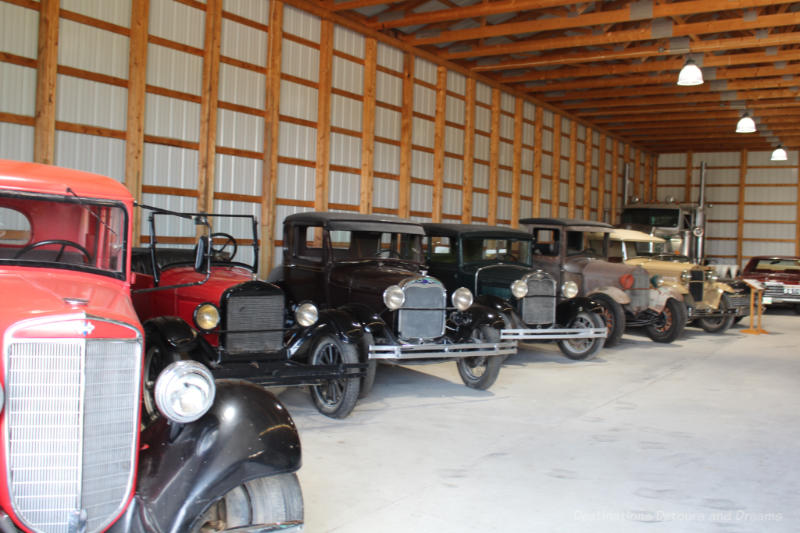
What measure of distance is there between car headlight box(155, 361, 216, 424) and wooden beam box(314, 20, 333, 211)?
785 cm

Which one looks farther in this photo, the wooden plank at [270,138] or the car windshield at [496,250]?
the wooden plank at [270,138]

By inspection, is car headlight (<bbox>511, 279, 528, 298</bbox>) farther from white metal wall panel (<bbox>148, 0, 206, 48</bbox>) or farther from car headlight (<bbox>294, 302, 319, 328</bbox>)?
white metal wall panel (<bbox>148, 0, 206, 48</bbox>)

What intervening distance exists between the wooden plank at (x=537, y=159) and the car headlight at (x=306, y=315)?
11.4 metres

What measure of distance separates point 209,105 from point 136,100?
1082mm

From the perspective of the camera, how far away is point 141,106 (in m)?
7.91

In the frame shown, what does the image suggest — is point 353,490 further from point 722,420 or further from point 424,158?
point 424,158

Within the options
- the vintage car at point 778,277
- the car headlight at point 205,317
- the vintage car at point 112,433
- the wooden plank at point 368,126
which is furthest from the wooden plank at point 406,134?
the vintage car at point 112,433

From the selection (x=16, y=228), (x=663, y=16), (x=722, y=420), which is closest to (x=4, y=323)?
(x=16, y=228)

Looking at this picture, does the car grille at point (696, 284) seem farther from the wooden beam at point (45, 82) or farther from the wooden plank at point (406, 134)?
the wooden beam at point (45, 82)

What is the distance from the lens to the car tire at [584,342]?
26.2ft

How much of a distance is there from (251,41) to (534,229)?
190 inches

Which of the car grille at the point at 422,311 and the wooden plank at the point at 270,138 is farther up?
the wooden plank at the point at 270,138

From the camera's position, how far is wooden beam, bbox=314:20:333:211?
33.3ft

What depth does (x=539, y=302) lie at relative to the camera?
7570 mm
